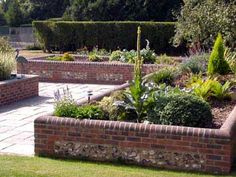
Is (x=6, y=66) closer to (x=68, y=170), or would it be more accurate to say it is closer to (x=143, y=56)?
(x=143, y=56)

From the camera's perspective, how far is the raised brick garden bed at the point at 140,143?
5.95 m

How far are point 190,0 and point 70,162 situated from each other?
14.1 metres

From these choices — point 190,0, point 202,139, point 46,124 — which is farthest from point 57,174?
point 190,0

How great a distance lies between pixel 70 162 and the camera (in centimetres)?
635

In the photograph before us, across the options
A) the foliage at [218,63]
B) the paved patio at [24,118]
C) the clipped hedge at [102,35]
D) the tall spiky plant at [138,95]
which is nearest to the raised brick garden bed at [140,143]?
the paved patio at [24,118]

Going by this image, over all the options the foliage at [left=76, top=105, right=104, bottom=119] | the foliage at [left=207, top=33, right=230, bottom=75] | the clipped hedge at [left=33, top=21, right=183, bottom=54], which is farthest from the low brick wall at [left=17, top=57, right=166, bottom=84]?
the clipped hedge at [left=33, top=21, right=183, bottom=54]

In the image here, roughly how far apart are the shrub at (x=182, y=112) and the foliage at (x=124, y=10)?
79.2ft

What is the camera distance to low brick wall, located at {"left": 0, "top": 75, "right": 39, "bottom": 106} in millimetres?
11123

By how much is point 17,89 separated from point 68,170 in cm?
627

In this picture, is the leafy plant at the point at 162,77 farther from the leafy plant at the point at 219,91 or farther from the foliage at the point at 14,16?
the foliage at the point at 14,16

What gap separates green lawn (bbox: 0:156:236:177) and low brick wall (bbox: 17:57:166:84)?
29.3ft

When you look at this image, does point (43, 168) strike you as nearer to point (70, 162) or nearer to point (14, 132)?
point (70, 162)

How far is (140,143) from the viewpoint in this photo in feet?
20.5

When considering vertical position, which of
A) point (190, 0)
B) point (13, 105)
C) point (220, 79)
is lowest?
point (13, 105)
